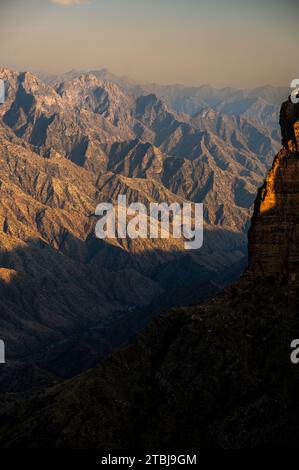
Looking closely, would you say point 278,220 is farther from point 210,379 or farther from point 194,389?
point 194,389

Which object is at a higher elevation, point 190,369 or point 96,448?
point 190,369

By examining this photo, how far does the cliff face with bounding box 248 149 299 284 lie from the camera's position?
11981 centimetres

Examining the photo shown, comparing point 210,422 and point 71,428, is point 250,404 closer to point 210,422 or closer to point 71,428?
point 210,422

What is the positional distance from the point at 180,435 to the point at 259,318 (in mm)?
18966

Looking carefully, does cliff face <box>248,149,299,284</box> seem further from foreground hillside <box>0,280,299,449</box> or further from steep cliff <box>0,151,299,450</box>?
foreground hillside <box>0,280,299,449</box>

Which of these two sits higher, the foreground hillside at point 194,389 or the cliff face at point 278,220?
the cliff face at point 278,220

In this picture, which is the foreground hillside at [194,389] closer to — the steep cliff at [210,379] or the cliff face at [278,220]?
the steep cliff at [210,379]

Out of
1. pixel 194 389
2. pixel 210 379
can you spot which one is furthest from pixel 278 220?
pixel 194 389

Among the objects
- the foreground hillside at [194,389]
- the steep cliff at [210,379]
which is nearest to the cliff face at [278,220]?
the steep cliff at [210,379]

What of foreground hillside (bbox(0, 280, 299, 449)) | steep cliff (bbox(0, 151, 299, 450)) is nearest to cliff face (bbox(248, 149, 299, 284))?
steep cliff (bbox(0, 151, 299, 450))

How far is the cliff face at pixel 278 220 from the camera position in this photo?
120 metres
